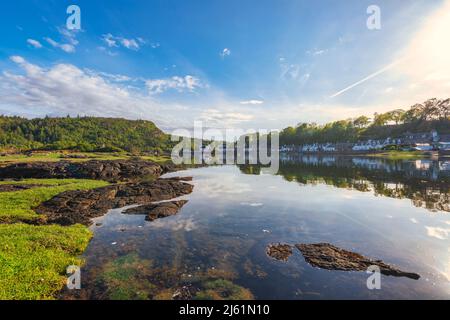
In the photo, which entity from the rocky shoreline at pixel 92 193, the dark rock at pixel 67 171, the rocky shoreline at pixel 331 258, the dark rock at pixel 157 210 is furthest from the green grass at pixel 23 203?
the rocky shoreline at pixel 331 258

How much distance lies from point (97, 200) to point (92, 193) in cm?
229

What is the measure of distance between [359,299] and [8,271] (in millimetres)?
17207

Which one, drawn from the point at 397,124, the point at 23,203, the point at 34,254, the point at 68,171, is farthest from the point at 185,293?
the point at 397,124

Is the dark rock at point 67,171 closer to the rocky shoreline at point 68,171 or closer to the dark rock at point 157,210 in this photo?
the rocky shoreline at point 68,171

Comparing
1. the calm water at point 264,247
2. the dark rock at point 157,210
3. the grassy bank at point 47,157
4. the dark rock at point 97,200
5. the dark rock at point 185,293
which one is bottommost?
the dark rock at point 185,293

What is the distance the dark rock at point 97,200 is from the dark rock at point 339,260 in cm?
1985

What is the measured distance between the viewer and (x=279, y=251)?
54.6 ft

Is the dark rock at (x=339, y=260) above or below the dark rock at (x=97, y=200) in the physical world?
below

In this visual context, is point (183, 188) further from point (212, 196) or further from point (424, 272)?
point (424, 272)

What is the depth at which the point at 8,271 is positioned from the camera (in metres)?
12.0

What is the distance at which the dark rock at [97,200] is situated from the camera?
23.8 m

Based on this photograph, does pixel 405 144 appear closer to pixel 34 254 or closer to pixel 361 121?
pixel 361 121
